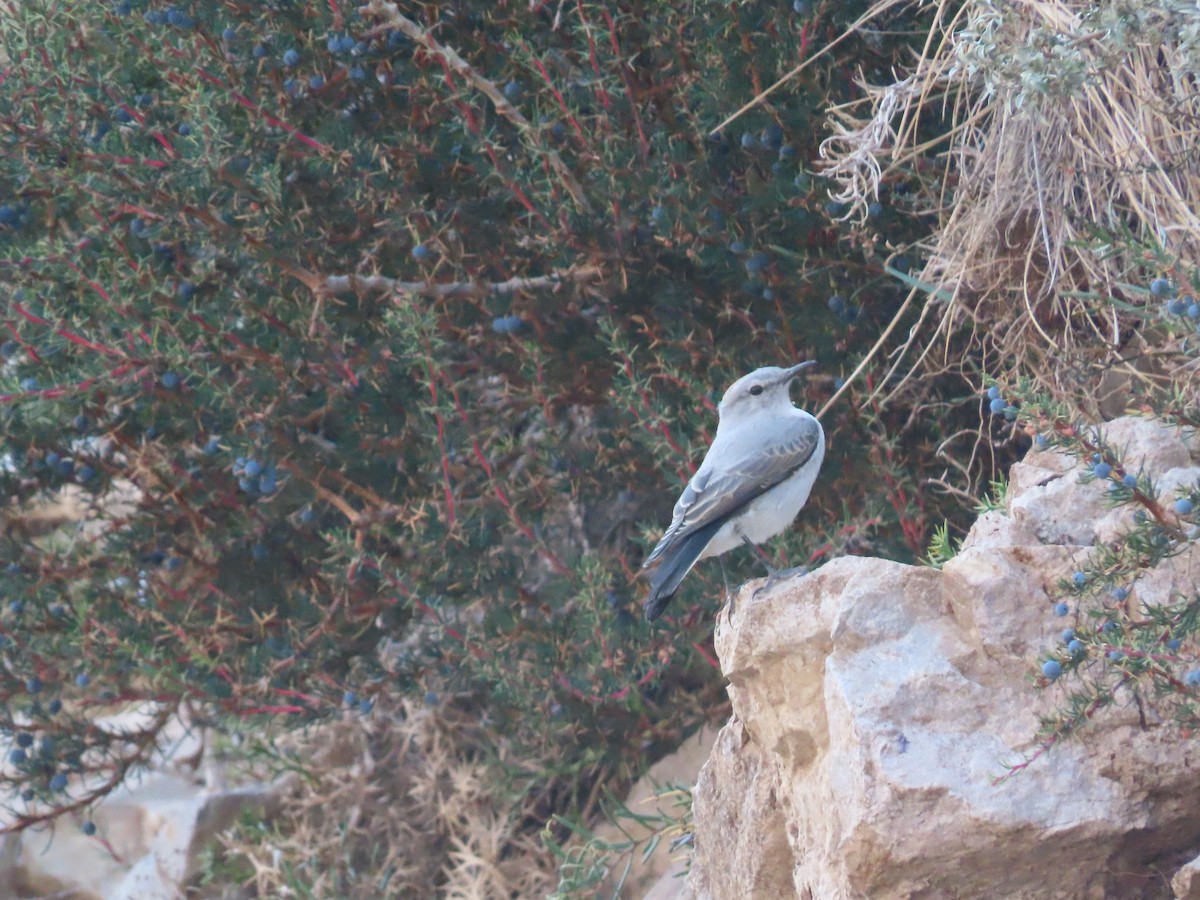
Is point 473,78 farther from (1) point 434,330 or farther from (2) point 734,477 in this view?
(2) point 734,477

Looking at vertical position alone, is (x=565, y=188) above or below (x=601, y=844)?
above

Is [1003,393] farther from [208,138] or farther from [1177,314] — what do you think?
[208,138]

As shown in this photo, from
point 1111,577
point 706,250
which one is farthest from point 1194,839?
point 706,250

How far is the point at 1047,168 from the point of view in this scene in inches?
165

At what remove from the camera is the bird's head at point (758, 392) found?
460cm

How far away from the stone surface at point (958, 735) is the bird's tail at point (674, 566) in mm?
530

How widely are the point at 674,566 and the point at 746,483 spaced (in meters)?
0.37

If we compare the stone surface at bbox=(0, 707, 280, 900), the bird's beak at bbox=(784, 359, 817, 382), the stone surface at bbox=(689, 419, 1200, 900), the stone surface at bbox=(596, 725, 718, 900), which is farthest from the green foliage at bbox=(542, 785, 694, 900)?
the stone surface at bbox=(0, 707, 280, 900)

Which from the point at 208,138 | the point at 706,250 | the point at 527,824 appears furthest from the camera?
the point at 527,824

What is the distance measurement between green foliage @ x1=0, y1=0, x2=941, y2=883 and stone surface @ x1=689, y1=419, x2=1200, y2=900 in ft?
3.51

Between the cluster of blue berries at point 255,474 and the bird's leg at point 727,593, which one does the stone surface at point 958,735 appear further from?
the cluster of blue berries at point 255,474

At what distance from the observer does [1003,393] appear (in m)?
2.78

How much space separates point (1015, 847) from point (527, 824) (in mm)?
3477

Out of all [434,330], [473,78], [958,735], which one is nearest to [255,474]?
[434,330]
